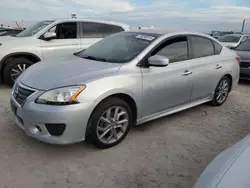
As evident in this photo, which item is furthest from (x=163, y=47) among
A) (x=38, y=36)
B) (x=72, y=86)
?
(x=38, y=36)

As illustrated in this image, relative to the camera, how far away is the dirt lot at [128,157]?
254 centimetres

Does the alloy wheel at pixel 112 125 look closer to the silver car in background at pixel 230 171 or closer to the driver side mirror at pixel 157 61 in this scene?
the driver side mirror at pixel 157 61

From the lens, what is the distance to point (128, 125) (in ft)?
10.7

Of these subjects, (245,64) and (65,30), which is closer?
(65,30)

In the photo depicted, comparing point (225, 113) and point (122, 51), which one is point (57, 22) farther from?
point (225, 113)

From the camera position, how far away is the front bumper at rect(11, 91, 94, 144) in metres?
2.64

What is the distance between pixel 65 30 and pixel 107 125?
4.05 meters

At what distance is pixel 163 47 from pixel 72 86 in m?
1.58

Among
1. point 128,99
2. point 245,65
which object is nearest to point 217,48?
point 128,99

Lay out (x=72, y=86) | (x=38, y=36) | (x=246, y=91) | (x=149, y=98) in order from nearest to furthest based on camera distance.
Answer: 1. (x=72, y=86)
2. (x=149, y=98)
3. (x=38, y=36)
4. (x=246, y=91)

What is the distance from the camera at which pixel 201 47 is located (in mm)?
4289

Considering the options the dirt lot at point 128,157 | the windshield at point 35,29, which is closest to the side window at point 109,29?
the windshield at point 35,29

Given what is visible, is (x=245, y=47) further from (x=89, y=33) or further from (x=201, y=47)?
(x=89, y=33)

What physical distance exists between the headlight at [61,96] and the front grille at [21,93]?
0.22 meters
